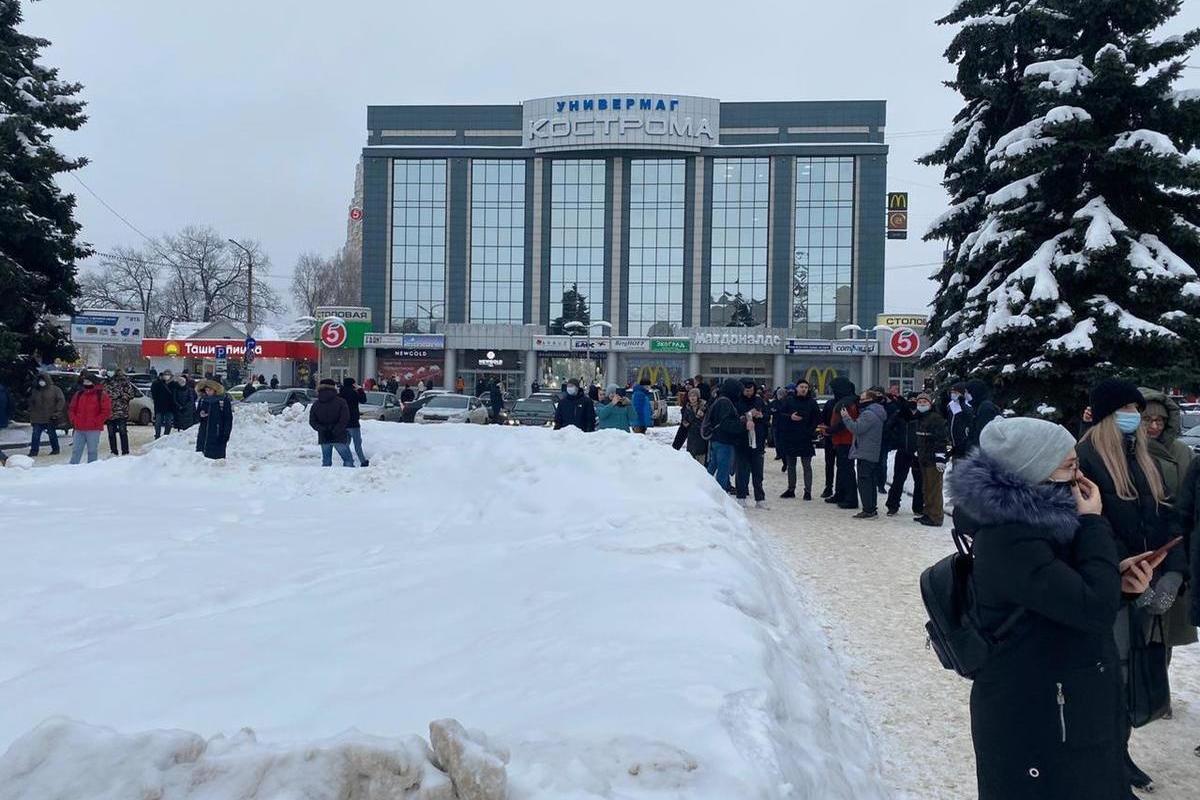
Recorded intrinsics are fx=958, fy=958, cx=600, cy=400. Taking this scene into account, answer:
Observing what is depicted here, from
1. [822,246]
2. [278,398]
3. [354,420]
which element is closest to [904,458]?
[354,420]

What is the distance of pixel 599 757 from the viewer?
3.39 metres

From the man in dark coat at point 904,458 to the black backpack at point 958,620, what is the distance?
10836 mm

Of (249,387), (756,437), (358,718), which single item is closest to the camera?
(358,718)

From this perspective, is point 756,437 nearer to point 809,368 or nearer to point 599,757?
point 599,757

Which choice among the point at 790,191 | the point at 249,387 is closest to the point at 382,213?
the point at 790,191

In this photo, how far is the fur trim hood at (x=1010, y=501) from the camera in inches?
117

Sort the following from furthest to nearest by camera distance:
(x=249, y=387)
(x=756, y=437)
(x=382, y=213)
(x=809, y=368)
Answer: (x=382, y=213)
(x=809, y=368)
(x=249, y=387)
(x=756, y=437)

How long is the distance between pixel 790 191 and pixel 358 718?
64686 millimetres

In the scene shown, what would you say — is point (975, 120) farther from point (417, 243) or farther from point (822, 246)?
point (417, 243)

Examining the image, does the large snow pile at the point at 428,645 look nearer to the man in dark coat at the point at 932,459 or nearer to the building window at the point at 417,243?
the man in dark coat at the point at 932,459

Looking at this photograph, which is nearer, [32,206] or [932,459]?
[932,459]

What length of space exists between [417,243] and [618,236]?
46.8 ft

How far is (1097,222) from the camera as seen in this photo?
605 inches

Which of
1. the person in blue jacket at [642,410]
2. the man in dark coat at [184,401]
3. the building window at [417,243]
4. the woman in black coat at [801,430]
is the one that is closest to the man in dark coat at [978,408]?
the woman in black coat at [801,430]
